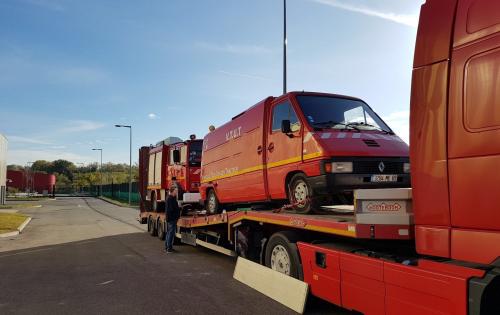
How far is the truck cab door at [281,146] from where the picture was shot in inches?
290

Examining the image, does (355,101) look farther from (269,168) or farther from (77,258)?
(77,258)

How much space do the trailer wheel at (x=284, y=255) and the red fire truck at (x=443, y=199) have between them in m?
1.00

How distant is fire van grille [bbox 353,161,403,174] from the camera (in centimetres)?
646

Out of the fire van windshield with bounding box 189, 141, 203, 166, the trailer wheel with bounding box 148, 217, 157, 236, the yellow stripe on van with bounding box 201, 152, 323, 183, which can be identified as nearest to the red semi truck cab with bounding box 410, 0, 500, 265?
the yellow stripe on van with bounding box 201, 152, 323, 183

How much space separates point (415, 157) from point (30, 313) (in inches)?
207

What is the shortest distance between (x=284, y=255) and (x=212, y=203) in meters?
5.14

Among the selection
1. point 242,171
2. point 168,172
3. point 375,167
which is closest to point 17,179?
point 168,172

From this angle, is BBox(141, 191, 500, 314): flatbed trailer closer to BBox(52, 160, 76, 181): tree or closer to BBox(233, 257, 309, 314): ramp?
BBox(233, 257, 309, 314): ramp

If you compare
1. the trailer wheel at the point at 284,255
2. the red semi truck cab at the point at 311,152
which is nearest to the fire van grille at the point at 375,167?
the red semi truck cab at the point at 311,152

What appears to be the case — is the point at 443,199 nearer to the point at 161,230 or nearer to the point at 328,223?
the point at 328,223

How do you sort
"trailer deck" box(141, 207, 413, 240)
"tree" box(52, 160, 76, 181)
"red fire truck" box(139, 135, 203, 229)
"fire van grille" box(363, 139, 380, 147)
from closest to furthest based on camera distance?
"trailer deck" box(141, 207, 413, 240), "fire van grille" box(363, 139, 380, 147), "red fire truck" box(139, 135, 203, 229), "tree" box(52, 160, 76, 181)

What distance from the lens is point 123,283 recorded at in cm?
800

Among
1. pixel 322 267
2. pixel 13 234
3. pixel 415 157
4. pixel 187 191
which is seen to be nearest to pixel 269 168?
pixel 322 267

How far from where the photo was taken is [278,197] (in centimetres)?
800
